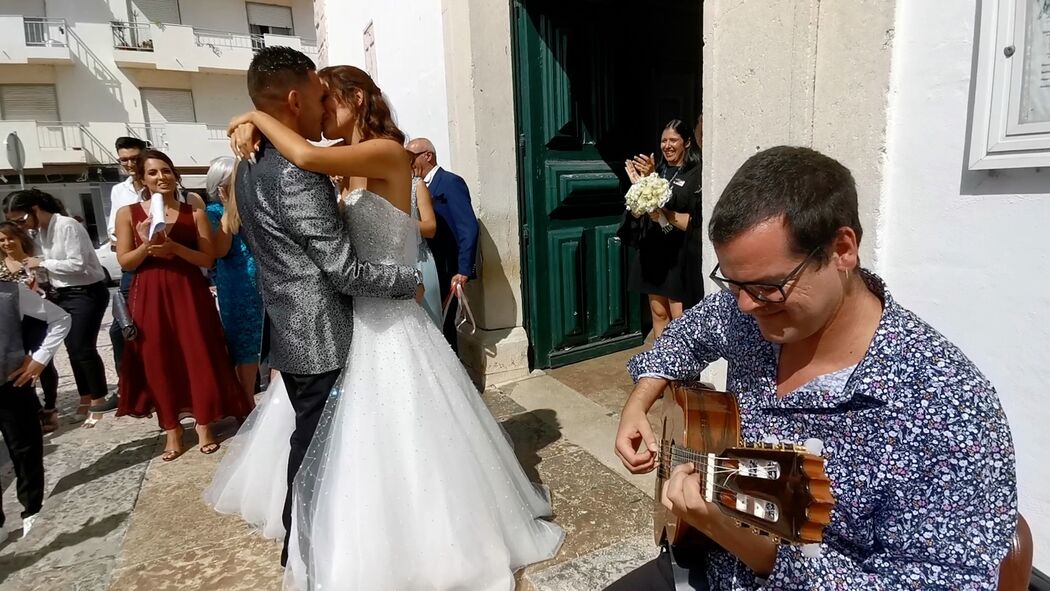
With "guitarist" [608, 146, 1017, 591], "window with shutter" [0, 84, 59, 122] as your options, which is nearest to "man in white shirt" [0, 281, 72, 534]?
"guitarist" [608, 146, 1017, 591]

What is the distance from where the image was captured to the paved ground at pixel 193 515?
2.54 meters

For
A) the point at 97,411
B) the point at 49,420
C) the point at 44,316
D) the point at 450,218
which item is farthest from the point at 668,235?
the point at 49,420

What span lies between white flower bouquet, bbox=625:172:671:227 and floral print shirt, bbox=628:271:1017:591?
251 cm

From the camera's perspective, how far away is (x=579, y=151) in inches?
188

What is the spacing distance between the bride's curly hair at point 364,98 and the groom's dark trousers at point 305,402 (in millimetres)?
1009

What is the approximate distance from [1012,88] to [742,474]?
4.78 ft

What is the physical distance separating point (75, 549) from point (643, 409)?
2944 millimetres

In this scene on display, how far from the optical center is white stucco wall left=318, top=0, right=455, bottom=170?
478 centimetres

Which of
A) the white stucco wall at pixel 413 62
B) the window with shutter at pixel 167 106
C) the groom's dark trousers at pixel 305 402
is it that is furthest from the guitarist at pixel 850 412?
the window with shutter at pixel 167 106

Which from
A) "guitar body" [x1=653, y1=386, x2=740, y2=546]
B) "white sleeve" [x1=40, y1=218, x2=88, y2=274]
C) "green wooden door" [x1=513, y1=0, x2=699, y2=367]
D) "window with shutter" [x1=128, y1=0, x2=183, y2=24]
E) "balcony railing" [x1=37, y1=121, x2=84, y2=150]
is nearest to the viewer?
"guitar body" [x1=653, y1=386, x2=740, y2=546]

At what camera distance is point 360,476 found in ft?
7.29

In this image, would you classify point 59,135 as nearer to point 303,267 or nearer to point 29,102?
point 29,102

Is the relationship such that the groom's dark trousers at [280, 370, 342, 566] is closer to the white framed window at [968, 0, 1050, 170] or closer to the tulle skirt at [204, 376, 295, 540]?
the tulle skirt at [204, 376, 295, 540]

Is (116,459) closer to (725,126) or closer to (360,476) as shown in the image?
(360,476)
